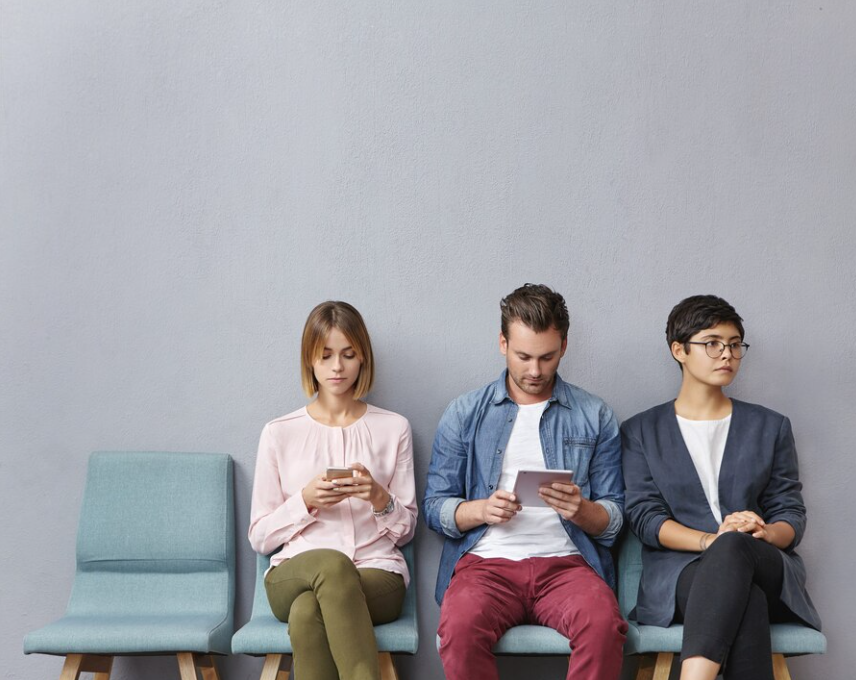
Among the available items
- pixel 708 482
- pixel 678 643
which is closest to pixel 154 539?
pixel 678 643

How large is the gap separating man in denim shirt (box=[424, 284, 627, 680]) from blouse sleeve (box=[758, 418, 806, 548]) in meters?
0.42

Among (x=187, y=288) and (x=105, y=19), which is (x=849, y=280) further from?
(x=105, y=19)

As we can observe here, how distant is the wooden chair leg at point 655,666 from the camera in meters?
2.33

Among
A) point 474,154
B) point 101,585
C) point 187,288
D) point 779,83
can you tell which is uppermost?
point 779,83

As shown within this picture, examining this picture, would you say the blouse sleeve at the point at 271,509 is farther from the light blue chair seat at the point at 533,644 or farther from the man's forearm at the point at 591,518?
the man's forearm at the point at 591,518

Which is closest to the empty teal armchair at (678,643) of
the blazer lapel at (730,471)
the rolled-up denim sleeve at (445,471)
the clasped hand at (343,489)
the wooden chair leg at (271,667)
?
the blazer lapel at (730,471)

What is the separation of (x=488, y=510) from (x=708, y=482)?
68cm

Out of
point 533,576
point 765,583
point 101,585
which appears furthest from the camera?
point 101,585

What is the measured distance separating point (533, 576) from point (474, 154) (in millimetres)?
1338

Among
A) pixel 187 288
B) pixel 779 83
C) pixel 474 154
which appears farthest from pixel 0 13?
pixel 779 83

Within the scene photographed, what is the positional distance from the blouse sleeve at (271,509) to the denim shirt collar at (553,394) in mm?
644

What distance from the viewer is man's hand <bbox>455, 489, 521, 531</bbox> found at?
7.62 ft

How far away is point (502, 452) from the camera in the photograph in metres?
2.55

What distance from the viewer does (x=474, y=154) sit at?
2811mm
